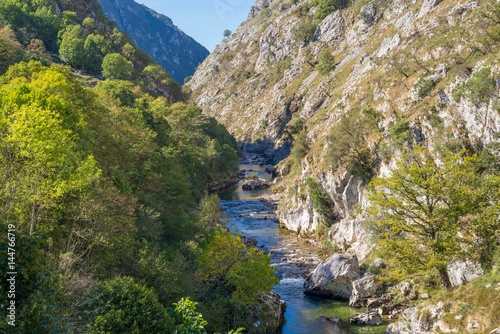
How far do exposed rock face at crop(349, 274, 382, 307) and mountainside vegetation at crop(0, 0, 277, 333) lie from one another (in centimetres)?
914

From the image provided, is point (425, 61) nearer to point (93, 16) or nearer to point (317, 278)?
point (317, 278)

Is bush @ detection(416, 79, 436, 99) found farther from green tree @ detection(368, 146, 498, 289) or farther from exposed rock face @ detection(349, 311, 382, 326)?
exposed rock face @ detection(349, 311, 382, 326)

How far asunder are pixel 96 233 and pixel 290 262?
A: 1095 inches

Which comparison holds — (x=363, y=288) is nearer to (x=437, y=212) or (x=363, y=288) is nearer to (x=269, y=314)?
(x=269, y=314)

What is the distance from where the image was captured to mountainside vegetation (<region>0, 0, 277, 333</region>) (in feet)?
28.3

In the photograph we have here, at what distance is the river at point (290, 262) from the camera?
2645 centimetres

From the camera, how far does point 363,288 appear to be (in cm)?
2917

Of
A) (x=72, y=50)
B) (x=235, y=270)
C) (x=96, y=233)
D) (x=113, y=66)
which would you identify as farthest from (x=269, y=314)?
(x=72, y=50)

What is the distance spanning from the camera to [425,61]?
43312mm

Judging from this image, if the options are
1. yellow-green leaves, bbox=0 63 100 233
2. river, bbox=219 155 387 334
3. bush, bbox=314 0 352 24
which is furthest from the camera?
bush, bbox=314 0 352 24

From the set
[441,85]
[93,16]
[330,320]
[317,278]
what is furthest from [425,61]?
[93,16]

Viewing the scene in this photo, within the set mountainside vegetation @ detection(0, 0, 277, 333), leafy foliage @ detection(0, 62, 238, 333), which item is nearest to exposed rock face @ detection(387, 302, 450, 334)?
mountainside vegetation @ detection(0, 0, 277, 333)

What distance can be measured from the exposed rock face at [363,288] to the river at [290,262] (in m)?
0.97

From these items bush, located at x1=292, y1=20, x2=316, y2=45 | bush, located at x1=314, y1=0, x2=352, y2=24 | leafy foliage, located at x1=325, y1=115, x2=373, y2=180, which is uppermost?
bush, located at x1=314, y1=0, x2=352, y2=24
